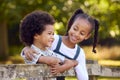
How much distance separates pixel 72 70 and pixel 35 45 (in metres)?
0.42

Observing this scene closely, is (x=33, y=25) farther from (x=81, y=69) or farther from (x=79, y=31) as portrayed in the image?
(x=81, y=69)

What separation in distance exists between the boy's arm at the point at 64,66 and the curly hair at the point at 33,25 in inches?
12.5

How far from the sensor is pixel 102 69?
4262mm

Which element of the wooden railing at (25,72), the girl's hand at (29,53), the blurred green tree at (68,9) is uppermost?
the blurred green tree at (68,9)

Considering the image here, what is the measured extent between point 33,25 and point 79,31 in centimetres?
41

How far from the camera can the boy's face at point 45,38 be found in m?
3.68

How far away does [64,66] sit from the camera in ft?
12.1

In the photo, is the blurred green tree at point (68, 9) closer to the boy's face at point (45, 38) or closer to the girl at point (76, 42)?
the girl at point (76, 42)

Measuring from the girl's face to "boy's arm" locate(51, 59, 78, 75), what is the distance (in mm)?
198

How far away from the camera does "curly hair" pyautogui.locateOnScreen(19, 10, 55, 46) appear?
3.71 m

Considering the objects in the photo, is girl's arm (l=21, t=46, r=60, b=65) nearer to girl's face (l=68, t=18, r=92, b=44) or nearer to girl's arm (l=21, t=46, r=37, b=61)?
Answer: girl's arm (l=21, t=46, r=37, b=61)


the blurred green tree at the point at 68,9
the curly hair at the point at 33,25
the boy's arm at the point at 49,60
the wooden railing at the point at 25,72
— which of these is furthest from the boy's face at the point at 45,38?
the blurred green tree at the point at 68,9

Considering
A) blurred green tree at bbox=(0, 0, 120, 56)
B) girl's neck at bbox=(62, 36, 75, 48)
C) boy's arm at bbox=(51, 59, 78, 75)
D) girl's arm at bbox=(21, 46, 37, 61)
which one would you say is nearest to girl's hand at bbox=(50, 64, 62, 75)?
boy's arm at bbox=(51, 59, 78, 75)

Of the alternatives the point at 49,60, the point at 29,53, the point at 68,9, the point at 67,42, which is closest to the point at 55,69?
the point at 49,60
